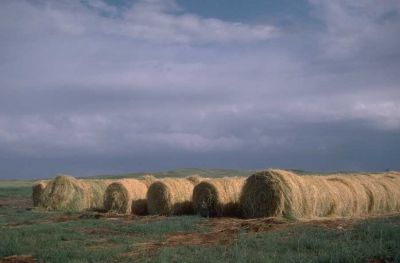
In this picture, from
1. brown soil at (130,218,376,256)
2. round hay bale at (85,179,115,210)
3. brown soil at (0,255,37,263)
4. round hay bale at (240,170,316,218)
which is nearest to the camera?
brown soil at (0,255,37,263)

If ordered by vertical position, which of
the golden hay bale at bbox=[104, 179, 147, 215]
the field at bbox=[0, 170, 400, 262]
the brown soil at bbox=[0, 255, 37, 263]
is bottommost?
the brown soil at bbox=[0, 255, 37, 263]

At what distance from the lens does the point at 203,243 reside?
12703 mm

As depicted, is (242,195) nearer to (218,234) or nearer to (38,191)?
(218,234)

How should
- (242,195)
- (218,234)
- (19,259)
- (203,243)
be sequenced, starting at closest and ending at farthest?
(19,259) → (203,243) → (218,234) → (242,195)

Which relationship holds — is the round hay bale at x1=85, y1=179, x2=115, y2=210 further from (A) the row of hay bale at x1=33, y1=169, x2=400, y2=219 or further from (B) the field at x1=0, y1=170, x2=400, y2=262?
(B) the field at x1=0, y1=170, x2=400, y2=262

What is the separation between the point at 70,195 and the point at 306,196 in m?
13.6

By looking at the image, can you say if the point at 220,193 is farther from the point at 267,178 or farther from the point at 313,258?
the point at 313,258

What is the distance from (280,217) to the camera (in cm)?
1789

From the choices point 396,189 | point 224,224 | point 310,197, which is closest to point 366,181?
point 396,189

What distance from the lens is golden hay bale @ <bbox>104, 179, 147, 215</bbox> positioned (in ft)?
79.8

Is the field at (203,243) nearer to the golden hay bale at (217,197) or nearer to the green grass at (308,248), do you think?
the green grass at (308,248)

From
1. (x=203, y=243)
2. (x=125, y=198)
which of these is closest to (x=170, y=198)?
(x=125, y=198)

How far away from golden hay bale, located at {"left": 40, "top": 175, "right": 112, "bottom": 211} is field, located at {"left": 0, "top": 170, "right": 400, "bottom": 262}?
34.9 ft

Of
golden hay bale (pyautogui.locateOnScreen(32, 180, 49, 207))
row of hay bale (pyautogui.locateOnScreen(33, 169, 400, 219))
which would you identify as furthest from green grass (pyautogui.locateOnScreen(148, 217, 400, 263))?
golden hay bale (pyautogui.locateOnScreen(32, 180, 49, 207))
